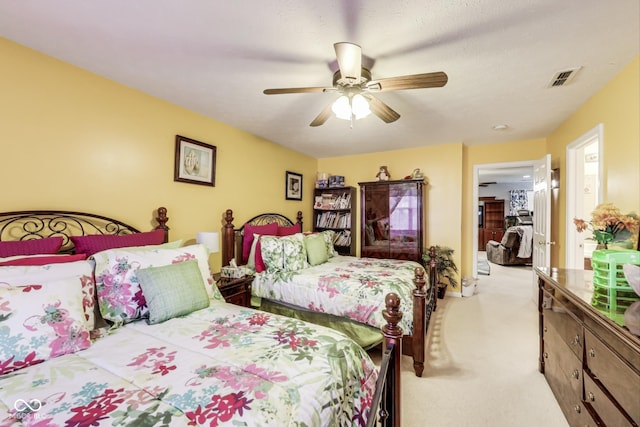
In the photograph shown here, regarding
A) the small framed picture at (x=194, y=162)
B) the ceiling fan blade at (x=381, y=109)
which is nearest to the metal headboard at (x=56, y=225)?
the small framed picture at (x=194, y=162)

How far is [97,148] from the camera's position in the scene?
2090 millimetres

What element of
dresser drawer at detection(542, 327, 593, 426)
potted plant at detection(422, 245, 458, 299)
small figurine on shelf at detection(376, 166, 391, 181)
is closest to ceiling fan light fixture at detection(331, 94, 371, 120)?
dresser drawer at detection(542, 327, 593, 426)

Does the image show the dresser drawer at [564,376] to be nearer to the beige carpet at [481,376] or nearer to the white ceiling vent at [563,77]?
the beige carpet at [481,376]

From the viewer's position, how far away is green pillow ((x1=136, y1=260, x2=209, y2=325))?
1512 millimetres

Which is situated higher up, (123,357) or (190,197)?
(190,197)

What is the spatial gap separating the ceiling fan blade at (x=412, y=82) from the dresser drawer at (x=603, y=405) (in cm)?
175

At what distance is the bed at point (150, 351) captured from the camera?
846 millimetres

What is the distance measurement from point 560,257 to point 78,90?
16.6 ft

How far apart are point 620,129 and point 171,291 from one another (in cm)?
342

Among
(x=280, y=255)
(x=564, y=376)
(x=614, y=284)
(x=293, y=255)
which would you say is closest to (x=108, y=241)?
(x=280, y=255)

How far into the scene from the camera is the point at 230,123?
316cm

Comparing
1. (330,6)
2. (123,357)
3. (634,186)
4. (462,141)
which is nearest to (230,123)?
(330,6)

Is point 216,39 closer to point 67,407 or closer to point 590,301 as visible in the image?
point 67,407

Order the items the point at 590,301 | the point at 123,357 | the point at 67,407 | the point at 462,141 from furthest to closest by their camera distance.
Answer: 1. the point at 462,141
2. the point at 590,301
3. the point at 123,357
4. the point at 67,407
